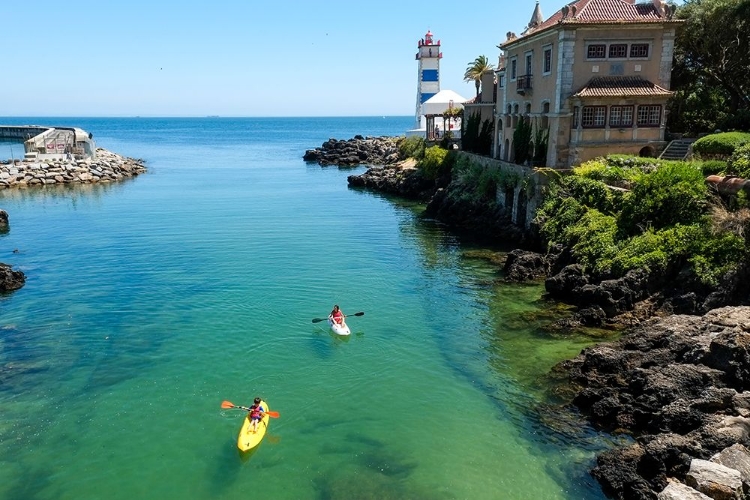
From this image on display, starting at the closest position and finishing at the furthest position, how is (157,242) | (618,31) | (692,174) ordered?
(692,174), (618,31), (157,242)

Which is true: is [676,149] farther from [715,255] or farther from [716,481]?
[716,481]

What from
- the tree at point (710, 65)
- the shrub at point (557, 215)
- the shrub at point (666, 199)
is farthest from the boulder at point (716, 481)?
the tree at point (710, 65)

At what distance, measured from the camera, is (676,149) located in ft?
121

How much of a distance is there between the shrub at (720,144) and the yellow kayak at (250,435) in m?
27.1

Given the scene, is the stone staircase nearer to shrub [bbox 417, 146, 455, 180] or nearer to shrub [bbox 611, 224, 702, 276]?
shrub [bbox 611, 224, 702, 276]

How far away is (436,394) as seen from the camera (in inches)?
773

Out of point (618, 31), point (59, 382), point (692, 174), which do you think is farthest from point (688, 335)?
point (618, 31)

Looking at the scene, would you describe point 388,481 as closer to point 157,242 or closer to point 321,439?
point 321,439

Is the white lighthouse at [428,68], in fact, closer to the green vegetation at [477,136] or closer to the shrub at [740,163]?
the green vegetation at [477,136]

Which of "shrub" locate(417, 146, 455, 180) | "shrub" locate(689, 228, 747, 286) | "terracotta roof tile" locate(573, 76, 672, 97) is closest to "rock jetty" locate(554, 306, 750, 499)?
"shrub" locate(689, 228, 747, 286)

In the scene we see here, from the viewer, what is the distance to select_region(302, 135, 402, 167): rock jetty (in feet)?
312

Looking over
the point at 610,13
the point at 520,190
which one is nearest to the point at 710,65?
the point at 610,13

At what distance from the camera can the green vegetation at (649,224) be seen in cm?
2344

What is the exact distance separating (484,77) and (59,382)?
4606cm
